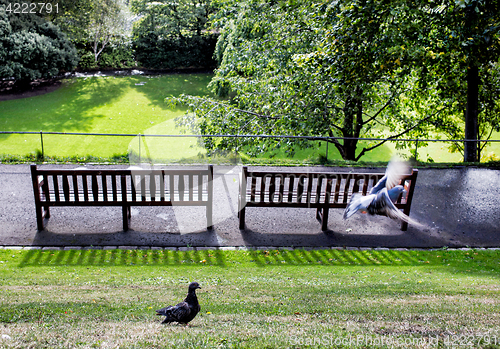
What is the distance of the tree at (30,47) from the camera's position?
69.9 ft

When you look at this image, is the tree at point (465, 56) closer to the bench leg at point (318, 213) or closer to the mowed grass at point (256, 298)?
the bench leg at point (318, 213)

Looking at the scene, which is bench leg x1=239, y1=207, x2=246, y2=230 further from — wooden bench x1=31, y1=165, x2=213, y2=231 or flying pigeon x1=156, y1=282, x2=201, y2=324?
flying pigeon x1=156, y1=282, x2=201, y2=324

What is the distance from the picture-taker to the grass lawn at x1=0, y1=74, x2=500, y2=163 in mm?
17453

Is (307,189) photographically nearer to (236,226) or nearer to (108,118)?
(236,226)

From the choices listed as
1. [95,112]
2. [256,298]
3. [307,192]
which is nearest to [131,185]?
[307,192]

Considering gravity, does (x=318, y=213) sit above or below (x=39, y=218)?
below

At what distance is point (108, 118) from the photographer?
923 inches

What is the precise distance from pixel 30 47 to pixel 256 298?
73.7 feet

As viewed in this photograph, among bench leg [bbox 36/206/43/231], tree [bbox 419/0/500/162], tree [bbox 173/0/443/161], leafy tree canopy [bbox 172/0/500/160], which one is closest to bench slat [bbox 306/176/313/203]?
leafy tree canopy [bbox 172/0/500/160]

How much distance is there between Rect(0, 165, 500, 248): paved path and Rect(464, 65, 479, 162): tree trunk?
3.74 m

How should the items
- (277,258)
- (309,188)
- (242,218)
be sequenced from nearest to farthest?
(277,258), (309,188), (242,218)

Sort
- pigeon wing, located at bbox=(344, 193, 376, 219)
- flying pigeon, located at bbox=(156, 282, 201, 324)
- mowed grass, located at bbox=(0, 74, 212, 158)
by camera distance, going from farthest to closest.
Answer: mowed grass, located at bbox=(0, 74, 212, 158) < pigeon wing, located at bbox=(344, 193, 376, 219) < flying pigeon, located at bbox=(156, 282, 201, 324)

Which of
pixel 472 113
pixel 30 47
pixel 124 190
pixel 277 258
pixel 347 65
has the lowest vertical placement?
pixel 277 258

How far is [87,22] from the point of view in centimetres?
2664
